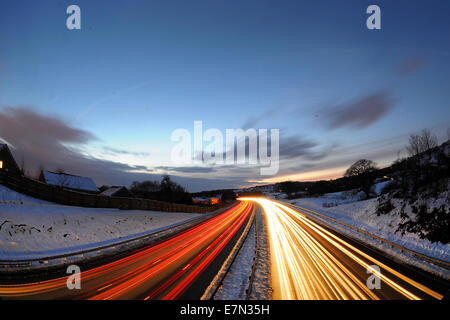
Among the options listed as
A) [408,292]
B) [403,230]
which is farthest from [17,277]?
[403,230]

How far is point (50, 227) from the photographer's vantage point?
1473 centimetres

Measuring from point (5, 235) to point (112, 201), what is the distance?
13960mm

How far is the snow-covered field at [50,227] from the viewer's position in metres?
11.9

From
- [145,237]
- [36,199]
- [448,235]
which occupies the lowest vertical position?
[145,237]

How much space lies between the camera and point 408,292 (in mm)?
7375

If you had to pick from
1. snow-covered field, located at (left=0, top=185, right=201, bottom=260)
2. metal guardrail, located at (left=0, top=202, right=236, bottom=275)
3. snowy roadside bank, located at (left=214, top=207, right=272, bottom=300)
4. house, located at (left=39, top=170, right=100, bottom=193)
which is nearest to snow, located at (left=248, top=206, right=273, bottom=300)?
snowy roadside bank, located at (left=214, top=207, right=272, bottom=300)

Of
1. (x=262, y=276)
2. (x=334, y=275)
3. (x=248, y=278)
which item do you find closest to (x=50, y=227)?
(x=248, y=278)

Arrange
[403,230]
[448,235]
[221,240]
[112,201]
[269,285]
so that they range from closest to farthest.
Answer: [269,285]
[448,235]
[403,230]
[221,240]
[112,201]

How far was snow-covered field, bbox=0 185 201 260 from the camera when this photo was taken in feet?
39.0

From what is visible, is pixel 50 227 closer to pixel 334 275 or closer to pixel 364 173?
pixel 334 275

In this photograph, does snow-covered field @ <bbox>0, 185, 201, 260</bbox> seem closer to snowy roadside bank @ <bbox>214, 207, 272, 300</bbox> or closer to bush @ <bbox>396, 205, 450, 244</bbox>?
snowy roadside bank @ <bbox>214, 207, 272, 300</bbox>
